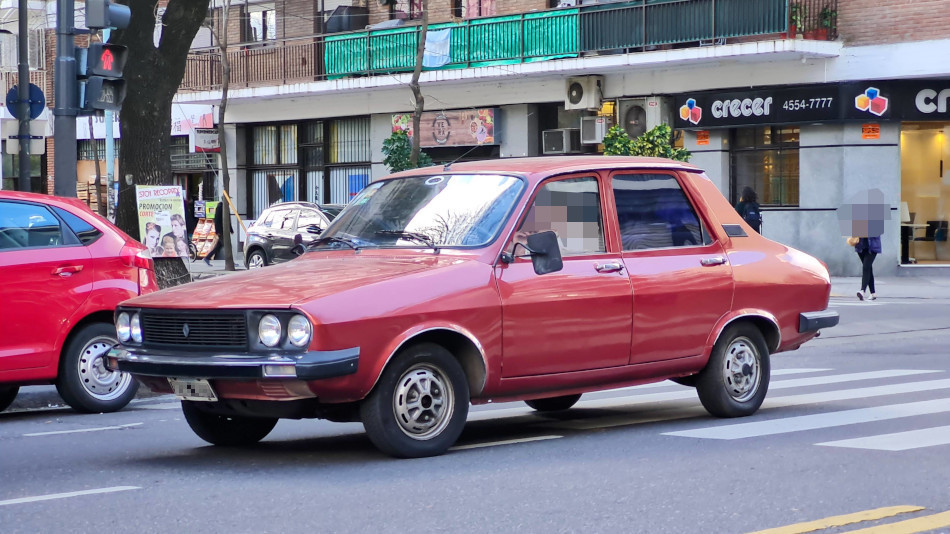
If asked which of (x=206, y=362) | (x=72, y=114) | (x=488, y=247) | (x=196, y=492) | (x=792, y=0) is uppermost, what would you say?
(x=792, y=0)

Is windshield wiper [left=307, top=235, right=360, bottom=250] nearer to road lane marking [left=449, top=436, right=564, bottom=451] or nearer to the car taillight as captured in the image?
road lane marking [left=449, top=436, right=564, bottom=451]

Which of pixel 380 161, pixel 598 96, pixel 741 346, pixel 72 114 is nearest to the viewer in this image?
pixel 741 346

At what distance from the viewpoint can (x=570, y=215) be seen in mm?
8594

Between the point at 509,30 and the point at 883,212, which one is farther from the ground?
the point at 509,30

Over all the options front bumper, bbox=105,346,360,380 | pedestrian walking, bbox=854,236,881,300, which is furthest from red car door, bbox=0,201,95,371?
pedestrian walking, bbox=854,236,881,300

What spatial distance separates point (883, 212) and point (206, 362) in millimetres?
19464

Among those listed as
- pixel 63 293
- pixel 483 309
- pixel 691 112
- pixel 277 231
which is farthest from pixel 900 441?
pixel 277 231

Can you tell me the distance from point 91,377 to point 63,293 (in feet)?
2.39

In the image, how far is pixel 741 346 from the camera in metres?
9.38

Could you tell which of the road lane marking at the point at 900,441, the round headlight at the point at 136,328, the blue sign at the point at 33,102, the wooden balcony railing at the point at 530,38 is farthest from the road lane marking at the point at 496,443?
the wooden balcony railing at the point at 530,38

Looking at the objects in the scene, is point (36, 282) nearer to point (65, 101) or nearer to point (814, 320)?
point (65, 101)

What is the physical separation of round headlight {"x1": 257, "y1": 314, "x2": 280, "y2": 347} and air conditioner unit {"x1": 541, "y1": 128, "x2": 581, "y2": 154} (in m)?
25.1

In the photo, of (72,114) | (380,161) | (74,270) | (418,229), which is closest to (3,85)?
(380,161)

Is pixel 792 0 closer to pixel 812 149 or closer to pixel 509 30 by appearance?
pixel 812 149
